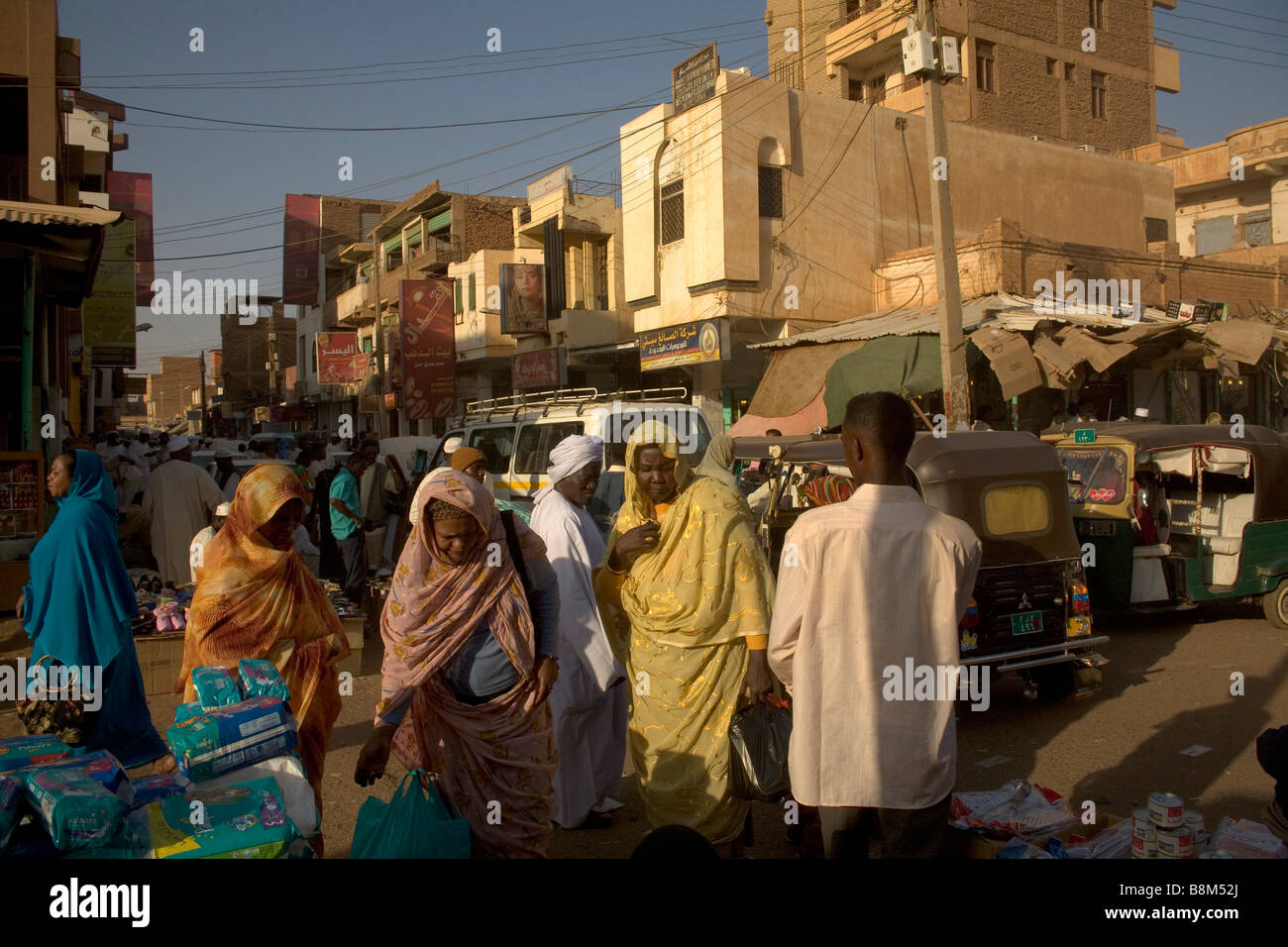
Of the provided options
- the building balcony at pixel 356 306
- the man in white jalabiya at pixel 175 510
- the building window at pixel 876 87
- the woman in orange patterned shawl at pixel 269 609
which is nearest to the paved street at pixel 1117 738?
the woman in orange patterned shawl at pixel 269 609

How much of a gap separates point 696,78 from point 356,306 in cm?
2478

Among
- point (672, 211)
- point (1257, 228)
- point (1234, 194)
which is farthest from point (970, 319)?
point (1234, 194)

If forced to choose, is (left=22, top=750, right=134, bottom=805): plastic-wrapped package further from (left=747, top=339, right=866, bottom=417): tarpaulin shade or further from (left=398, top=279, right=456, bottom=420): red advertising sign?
(left=398, top=279, right=456, bottom=420): red advertising sign

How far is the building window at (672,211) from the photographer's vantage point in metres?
19.4

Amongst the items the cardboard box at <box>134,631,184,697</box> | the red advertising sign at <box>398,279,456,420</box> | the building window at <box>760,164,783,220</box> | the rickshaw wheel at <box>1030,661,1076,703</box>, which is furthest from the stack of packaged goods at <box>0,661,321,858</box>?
the red advertising sign at <box>398,279,456,420</box>

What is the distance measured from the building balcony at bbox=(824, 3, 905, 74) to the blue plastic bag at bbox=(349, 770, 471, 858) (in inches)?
996

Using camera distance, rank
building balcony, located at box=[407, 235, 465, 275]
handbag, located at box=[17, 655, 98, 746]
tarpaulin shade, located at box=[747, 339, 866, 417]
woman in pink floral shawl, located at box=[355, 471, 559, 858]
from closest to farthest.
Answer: woman in pink floral shawl, located at box=[355, 471, 559, 858]
handbag, located at box=[17, 655, 98, 746]
tarpaulin shade, located at box=[747, 339, 866, 417]
building balcony, located at box=[407, 235, 465, 275]

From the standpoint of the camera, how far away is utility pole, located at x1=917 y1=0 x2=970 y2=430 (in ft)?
36.4

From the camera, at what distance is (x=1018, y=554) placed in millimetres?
5910

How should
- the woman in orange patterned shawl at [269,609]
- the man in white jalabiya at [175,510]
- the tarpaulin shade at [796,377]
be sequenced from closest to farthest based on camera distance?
1. the woman in orange patterned shawl at [269,609]
2. the man in white jalabiya at [175,510]
3. the tarpaulin shade at [796,377]

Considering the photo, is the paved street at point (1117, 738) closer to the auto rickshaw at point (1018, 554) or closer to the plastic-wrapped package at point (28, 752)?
the auto rickshaw at point (1018, 554)

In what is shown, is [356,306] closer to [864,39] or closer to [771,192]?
[864,39]

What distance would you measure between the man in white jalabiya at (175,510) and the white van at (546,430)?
8.81 feet
